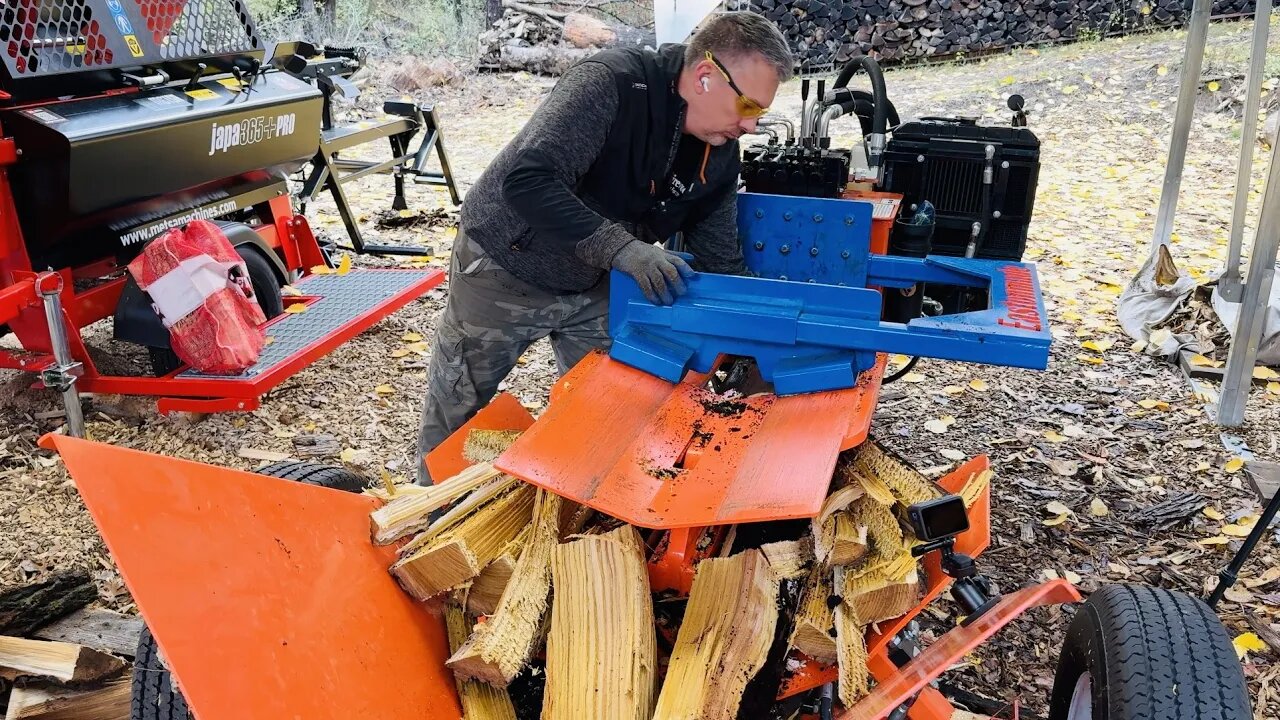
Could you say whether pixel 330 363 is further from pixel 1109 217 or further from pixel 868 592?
pixel 1109 217

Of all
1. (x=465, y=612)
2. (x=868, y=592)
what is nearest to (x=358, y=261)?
(x=465, y=612)

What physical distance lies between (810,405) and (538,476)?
27.8 inches

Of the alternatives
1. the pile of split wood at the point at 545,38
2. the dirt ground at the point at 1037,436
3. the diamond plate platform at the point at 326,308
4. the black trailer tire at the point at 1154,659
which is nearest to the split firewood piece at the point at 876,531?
the black trailer tire at the point at 1154,659

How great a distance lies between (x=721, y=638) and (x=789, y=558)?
0.25 meters

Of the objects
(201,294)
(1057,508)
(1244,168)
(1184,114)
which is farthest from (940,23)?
(201,294)

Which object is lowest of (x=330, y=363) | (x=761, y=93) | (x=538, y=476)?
(x=330, y=363)

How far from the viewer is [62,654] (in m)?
2.50

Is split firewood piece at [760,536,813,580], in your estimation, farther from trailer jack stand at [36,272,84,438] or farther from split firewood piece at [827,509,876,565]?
trailer jack stand at [36,272,84,438]

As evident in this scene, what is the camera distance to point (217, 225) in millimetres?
4461

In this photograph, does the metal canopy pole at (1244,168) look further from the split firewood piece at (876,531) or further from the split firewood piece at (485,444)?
the split firewood piece at (485,444)

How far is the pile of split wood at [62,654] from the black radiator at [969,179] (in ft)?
9.73

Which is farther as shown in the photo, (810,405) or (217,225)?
(217,225)

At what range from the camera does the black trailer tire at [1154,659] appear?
175 centimetres

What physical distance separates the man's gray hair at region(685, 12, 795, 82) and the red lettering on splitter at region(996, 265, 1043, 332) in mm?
834
